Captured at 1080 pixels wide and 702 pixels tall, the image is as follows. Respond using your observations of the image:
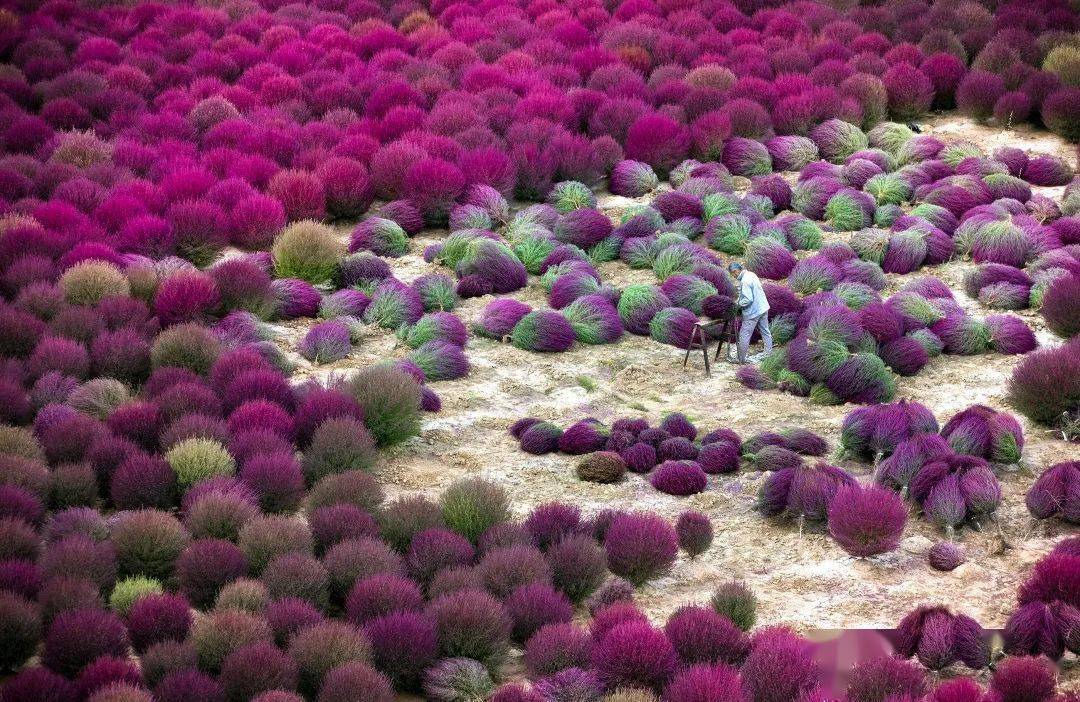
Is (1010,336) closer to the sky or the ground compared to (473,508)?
closer to the sky

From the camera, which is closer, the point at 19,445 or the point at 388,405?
the point at 19,445

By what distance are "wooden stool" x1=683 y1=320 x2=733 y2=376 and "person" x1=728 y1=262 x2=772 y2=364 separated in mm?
130

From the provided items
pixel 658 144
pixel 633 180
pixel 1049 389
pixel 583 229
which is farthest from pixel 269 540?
pixel 658 144

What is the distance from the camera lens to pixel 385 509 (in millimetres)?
7727

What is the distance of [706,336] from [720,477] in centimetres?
223

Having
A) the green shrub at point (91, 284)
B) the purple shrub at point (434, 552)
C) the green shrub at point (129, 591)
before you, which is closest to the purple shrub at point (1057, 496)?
the purple shrub at point (434, 552)

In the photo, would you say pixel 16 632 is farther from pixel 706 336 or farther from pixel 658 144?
pixel 658 144

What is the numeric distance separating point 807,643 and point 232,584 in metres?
2.67

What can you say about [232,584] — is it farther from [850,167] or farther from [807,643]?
[850,167]

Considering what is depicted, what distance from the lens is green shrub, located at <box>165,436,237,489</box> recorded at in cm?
788

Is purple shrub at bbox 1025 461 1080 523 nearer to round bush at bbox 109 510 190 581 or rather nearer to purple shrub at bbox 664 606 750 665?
purple shrub at bbox 664 606 750 665

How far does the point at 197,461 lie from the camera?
7918mm

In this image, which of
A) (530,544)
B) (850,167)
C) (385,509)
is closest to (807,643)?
(530,544)

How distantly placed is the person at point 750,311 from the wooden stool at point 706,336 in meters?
0.13
